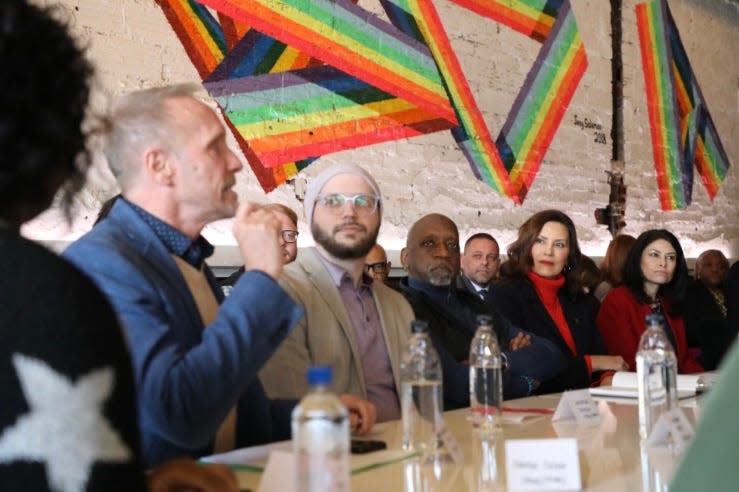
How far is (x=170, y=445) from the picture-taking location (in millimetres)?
1853

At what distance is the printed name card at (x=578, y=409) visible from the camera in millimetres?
2361

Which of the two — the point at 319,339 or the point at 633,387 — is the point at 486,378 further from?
the point at 633,387

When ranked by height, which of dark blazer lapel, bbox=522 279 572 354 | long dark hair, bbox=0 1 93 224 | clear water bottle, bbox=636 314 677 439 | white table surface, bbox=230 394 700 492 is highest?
long dark hair, bbox=0 1 93 224

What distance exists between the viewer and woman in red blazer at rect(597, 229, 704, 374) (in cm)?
441

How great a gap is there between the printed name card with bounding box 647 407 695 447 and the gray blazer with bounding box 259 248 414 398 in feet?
2.86

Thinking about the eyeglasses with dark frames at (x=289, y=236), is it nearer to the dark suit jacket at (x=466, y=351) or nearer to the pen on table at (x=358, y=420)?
the dark suit jacket at (x=466, y=351)

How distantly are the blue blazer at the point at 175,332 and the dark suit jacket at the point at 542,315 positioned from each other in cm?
223

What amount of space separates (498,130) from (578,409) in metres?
4.17

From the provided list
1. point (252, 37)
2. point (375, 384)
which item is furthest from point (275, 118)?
point (375, 384)

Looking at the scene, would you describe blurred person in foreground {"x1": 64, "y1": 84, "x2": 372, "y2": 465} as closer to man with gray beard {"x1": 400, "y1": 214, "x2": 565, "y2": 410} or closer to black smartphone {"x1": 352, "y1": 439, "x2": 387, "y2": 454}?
black smartphone {"x1": 352, "y1": 439, "x2": 387, "y2": 454}

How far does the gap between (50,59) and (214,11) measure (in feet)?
12.1

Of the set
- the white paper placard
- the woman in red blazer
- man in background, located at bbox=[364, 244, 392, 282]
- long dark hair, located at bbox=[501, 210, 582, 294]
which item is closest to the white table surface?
the white paper placard

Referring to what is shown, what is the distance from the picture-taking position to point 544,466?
1518 millimetres

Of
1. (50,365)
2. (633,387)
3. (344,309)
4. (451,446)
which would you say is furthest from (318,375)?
(633,387)
